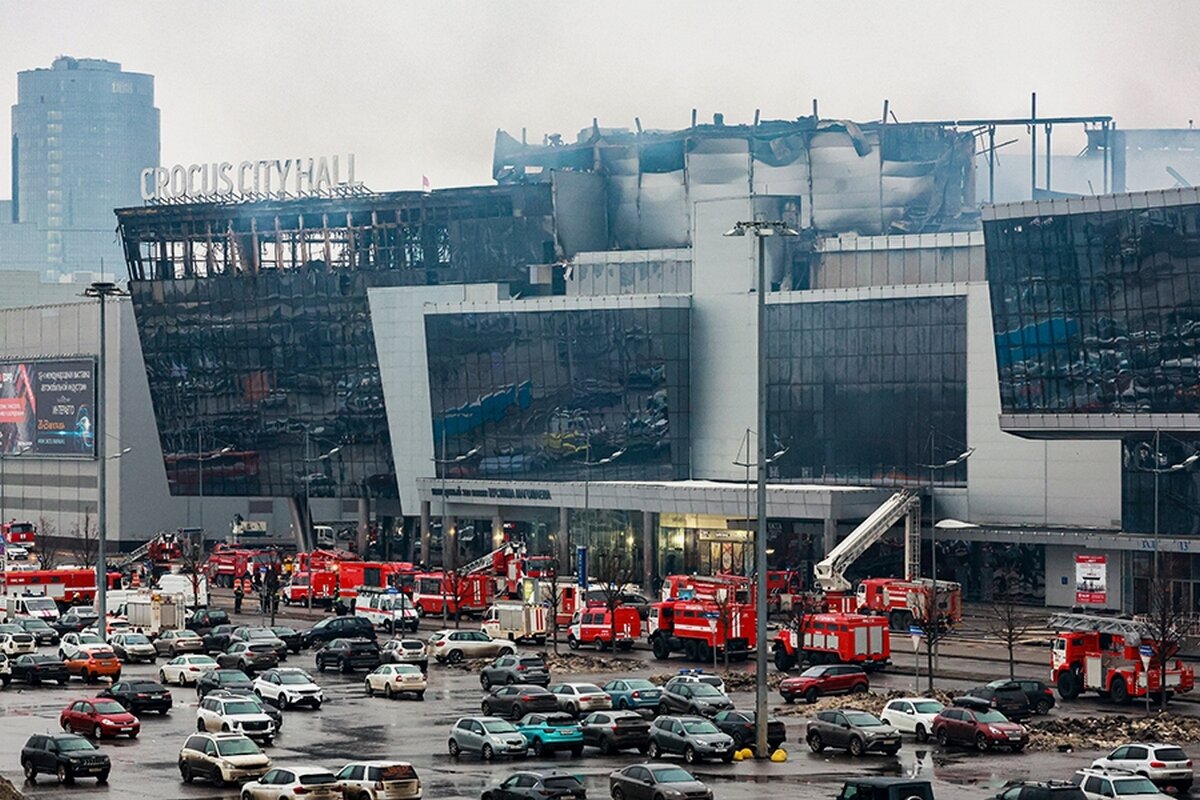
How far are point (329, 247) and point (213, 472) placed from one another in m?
23.8

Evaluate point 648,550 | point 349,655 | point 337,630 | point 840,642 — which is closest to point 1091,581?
point 840,642

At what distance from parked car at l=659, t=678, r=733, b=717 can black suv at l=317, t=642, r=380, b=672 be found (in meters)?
21.8

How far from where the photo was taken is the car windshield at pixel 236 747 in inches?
2382

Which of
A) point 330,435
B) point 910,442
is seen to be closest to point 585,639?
point 910,442

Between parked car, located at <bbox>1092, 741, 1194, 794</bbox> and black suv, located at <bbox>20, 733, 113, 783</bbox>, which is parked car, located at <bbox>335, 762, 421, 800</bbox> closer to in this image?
black suv, located at <bbox>20, 733, 113, 783</bbox>

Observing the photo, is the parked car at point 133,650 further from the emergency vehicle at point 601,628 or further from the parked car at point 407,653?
the emergency vehicle at point 601,628

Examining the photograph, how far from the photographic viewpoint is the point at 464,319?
156 m

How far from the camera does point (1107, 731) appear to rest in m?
70.1

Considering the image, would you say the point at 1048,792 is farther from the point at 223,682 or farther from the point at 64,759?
the point at 223,682

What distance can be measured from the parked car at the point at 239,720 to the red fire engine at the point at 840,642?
101ft

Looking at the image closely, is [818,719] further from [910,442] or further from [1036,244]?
[910,442]

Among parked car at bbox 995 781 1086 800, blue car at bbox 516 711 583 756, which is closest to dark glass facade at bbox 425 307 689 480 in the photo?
blue car at bbox 516 711 583 756

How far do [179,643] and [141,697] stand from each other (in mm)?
22910

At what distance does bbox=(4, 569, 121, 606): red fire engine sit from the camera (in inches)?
5037
